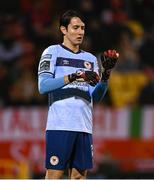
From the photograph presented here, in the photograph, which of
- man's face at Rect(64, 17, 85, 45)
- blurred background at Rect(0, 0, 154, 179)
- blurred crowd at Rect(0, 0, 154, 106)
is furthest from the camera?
blurred crowd at Rect(0, 0, 154, 106)

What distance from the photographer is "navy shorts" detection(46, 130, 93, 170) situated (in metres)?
6.97

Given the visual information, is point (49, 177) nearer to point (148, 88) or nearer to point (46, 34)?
point (148, 88)

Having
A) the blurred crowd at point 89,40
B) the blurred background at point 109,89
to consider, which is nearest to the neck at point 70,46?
the blurred background at point 109,89

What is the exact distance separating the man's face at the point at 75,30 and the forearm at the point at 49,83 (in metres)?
0.41

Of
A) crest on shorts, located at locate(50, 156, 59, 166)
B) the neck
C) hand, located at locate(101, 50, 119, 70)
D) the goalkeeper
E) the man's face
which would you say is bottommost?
crest on shorts, located at locate(50, 156, 59, 166)

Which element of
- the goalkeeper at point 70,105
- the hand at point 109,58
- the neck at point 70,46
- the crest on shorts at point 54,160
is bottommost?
the crest on shorts at point 54,160

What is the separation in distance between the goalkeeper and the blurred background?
4291 mm

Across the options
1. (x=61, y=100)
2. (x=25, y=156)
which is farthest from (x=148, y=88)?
(x=61, y=100)

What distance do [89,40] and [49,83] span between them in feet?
24.2

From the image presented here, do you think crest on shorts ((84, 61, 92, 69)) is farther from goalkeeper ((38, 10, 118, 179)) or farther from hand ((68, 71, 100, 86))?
hand ((68, 71, 100, 86))

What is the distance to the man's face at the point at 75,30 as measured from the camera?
707 cm

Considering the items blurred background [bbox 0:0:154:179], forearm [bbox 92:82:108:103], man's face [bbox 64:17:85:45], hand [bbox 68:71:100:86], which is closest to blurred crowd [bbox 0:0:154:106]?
blurred background [bbox 0:0:154:179]

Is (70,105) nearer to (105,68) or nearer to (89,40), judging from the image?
(105,68)

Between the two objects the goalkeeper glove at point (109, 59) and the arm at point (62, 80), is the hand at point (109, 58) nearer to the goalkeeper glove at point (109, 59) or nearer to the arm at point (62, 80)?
the goalkeeper glove at point (109, 59)
